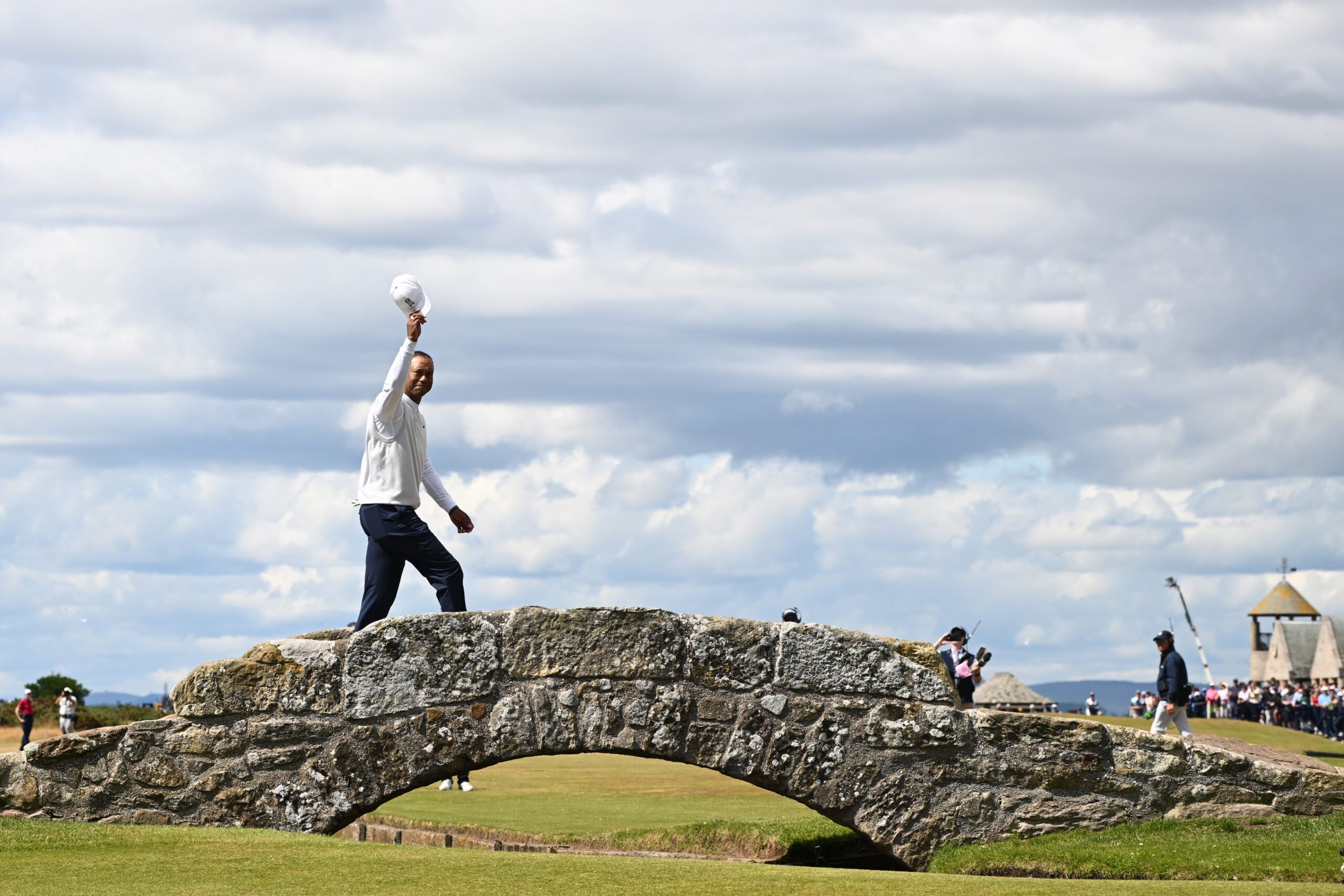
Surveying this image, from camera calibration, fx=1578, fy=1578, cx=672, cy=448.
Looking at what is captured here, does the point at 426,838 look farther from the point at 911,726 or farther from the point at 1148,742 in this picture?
the point at 1148,742

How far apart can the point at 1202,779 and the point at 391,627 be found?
21.6ft

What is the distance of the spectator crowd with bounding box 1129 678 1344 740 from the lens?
204 ft

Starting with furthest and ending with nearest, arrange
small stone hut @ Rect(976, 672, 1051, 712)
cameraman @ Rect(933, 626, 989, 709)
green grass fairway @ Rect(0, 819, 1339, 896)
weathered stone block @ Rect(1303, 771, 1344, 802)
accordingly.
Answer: small stone hut @ Rect(976, 672, 1051, 712) < cameraman @ Rect(933, 626, 989, 709) < weathered stone block @ Rect(1303, 771, 1344, 802) < green grass fairway @ Rect(0, 819, 1339, 896)

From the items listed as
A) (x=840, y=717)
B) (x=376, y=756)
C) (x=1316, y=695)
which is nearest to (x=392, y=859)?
(x=376, y=756)

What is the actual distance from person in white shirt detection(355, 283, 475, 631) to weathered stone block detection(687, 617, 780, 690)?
193 centimetres

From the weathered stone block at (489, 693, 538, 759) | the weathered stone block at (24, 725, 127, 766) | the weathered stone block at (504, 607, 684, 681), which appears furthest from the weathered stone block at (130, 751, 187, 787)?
the weathered stone block at (504, 607, 684, 681)

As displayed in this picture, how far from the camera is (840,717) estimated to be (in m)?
12.3

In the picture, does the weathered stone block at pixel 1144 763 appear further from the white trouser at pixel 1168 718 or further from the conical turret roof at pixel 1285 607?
the conical turret roof at pixel 1285 607

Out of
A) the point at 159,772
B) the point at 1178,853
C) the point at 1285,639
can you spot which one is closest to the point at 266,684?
the point at 159,772

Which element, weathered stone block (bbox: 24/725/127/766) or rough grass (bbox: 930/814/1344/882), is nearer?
rough grass (bbox: 930/814/1344/882)

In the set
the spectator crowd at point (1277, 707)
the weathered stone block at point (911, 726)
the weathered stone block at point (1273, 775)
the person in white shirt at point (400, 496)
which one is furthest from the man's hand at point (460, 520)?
the spectator crowd at point (1277, 707)

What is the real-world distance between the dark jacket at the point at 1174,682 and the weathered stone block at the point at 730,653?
7.36 m

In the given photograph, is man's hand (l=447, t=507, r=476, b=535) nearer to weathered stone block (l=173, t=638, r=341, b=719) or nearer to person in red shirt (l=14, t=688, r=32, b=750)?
weathered stone block (l=173, t=638, r=341, b=719)

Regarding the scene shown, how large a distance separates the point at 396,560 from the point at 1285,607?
11940 centimetres
